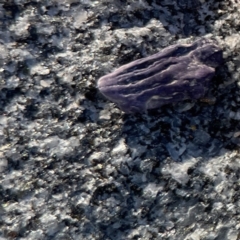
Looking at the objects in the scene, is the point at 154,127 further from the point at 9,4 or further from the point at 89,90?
the point at 9,4

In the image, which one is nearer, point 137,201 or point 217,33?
point 137,201

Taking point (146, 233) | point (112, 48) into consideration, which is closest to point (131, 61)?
point (112, 48)

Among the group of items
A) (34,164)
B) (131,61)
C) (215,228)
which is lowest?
(215,228)
